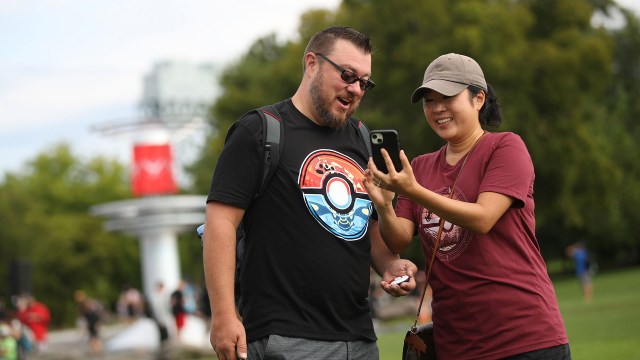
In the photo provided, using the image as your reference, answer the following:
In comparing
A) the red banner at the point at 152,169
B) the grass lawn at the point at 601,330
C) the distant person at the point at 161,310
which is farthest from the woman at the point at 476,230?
the red banner at the point at 152,169

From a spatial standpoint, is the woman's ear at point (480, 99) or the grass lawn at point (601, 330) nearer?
the woman's ear at point (480, 99)

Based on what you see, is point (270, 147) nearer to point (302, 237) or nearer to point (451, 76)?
point (302, 237)

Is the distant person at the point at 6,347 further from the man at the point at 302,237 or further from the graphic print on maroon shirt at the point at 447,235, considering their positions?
the graphic print on maroon shirt at the point at 447,235

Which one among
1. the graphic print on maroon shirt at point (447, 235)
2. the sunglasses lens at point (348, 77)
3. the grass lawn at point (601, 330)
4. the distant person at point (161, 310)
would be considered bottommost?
the distant person at point (161, 310)

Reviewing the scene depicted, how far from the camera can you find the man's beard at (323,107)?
196 inches

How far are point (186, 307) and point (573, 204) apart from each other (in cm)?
1996

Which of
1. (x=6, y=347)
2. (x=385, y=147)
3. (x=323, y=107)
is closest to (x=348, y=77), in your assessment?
(x=323, y=107)

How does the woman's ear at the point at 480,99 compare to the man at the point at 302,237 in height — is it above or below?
above

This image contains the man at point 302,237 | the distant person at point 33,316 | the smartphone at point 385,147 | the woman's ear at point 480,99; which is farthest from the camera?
the distant person at point 33,316

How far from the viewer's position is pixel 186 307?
91.8 feet

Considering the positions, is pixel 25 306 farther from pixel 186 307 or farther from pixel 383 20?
pixel 383 20

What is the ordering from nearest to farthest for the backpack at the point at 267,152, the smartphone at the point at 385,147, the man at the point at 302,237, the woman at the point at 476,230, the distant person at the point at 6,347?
the smartphone at the point at 385,147 < the woman at the point at 476,230 < the man at the point at 302,237 < the backpack at the point at 267,152 < the distant person at the point at 6,347

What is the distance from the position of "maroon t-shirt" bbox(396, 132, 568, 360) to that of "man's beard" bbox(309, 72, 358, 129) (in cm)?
58

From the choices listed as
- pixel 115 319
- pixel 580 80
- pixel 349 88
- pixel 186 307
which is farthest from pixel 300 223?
pixel 115 319
